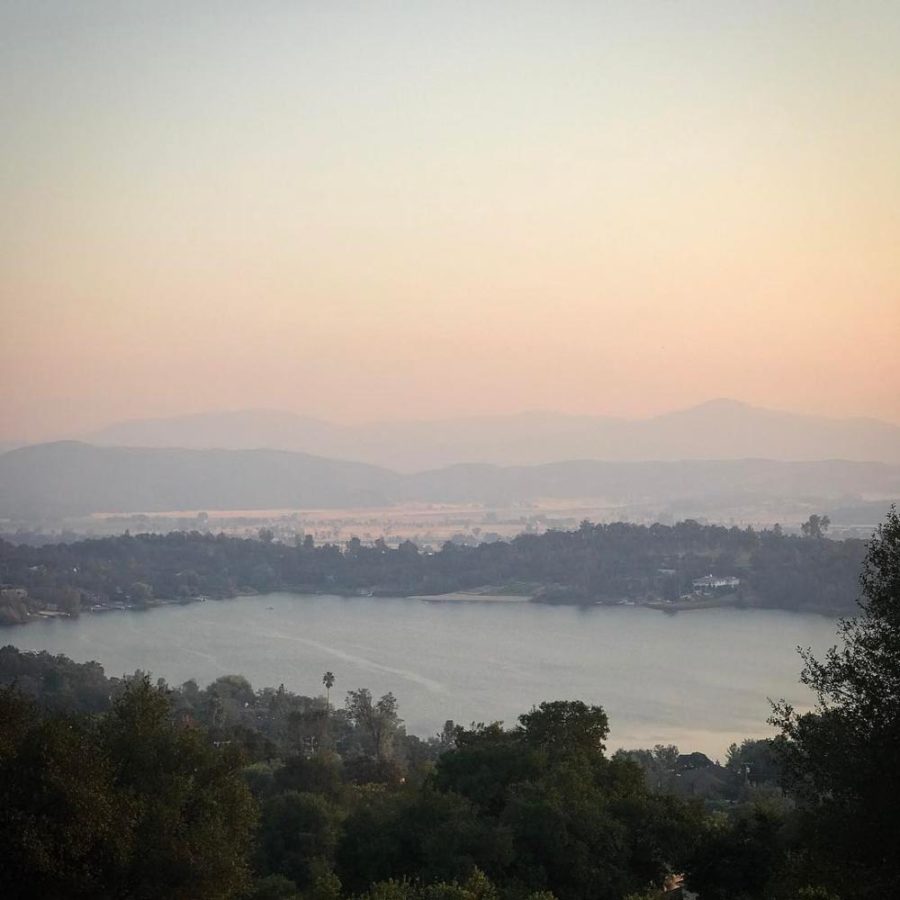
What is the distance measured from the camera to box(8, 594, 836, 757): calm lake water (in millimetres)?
29438

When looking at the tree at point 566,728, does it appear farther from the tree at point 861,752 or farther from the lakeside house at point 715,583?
the lakeside house at point 715,583

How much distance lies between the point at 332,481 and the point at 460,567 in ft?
176

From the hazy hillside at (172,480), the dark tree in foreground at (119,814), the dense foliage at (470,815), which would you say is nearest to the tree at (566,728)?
the dense foliage at (470,815)

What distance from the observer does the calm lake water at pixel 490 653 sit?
29438 mm

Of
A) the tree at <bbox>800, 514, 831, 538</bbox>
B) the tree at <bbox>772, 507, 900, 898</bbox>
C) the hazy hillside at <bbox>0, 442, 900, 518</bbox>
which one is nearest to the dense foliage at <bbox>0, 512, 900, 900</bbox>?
the tree at <bbox>772, 507, 900, 898</bbox>

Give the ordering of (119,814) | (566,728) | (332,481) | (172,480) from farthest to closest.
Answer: (332,481) < (172,480) < (566,728) < (119,814)

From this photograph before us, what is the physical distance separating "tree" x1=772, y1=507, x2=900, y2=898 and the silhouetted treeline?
43315 millimetres

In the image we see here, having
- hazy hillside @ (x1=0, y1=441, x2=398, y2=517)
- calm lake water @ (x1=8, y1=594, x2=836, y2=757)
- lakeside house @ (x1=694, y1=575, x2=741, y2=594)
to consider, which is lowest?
calm lake water @ (x1=8, y1=594, x2=836, y2=757)

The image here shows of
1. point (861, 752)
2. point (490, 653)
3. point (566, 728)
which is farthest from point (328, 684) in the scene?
point (861, 752)

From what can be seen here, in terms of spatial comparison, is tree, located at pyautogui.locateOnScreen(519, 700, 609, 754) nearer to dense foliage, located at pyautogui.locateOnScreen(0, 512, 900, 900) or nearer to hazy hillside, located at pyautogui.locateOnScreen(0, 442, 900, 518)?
dense foliage, located at pyautogui.locateOnScreen(0, 512, 900, 900)

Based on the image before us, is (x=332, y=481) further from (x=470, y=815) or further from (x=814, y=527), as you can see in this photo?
(x=470, y=815)

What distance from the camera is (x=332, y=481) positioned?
371 ft

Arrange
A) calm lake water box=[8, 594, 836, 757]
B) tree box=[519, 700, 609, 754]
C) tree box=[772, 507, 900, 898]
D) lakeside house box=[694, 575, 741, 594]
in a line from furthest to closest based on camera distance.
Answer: lakeside house box=[694, 575, 741, 594]
calm lake water box=[8, 594, 836, 757]
tree box=[519, 700, 609, 754]
tree box=[772, 507, 900, 898]

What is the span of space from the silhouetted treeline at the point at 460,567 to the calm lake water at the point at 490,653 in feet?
8.32
